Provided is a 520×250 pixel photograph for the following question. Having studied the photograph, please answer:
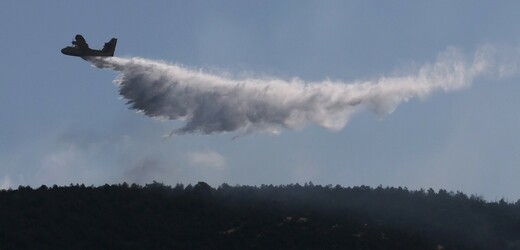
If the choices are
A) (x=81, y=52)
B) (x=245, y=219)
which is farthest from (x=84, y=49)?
(x=245, y=219)

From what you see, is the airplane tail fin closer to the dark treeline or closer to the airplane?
the airplane

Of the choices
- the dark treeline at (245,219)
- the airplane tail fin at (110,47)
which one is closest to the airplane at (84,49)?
the airplane tail fin at (110,47)

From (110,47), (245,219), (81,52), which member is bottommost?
(245,219)

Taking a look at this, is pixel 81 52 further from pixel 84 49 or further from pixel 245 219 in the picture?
pixel 245 219

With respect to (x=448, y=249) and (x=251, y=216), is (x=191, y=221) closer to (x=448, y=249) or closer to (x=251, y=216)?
(x=251, y=216)

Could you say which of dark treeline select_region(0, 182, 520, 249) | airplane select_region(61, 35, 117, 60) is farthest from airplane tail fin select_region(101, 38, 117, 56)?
dark treeline select_region(0, 182, 520, 249)

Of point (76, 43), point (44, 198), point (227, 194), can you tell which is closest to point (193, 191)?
point (227, 194)
